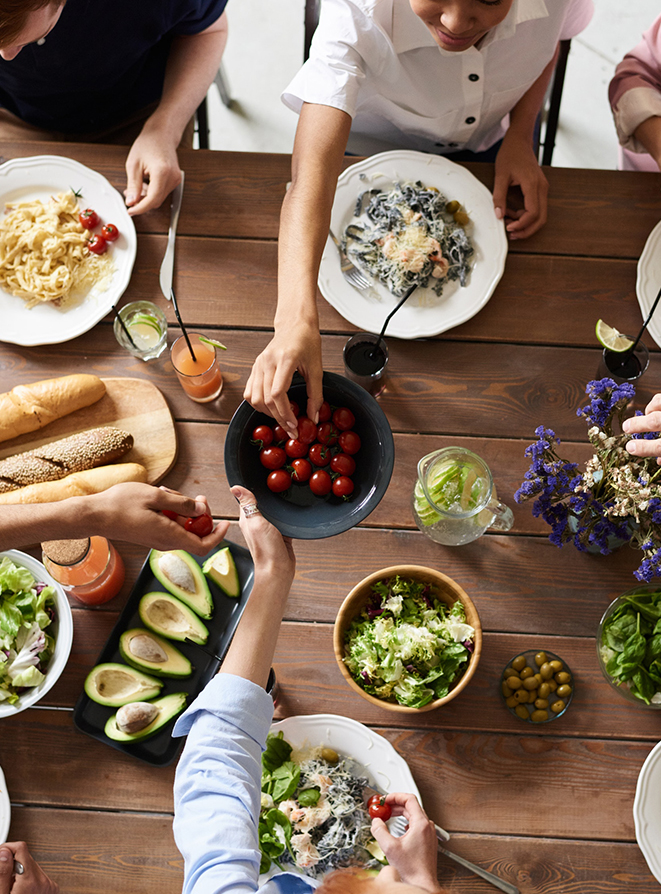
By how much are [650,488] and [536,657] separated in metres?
0.49

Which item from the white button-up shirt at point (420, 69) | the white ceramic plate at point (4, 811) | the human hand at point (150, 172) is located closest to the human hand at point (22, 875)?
the white ceramic plate at point (4, 811)

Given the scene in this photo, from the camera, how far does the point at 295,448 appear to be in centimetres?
146

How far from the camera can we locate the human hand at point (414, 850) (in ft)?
4.21

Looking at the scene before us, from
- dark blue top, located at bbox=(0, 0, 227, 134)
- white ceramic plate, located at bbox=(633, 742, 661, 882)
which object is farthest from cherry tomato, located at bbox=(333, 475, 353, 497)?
dark blue top, located at bbox=(0, 0, 227, 134)

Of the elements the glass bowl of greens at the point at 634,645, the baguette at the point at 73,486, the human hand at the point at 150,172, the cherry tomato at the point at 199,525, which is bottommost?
the glass bowl of greens at the point at 634,645

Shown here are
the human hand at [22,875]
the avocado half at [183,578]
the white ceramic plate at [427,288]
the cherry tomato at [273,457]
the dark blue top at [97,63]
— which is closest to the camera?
the human hand at [22,875]

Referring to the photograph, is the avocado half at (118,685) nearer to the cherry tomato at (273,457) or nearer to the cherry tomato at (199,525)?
the cherry tomato at (199,525)

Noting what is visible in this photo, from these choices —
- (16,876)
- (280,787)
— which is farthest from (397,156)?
(16,876)

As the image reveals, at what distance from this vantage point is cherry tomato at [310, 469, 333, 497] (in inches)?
57.1

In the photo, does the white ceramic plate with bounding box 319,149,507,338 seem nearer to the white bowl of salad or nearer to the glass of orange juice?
the glass of orange juice

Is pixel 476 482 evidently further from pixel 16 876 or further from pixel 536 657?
pixel 16 876

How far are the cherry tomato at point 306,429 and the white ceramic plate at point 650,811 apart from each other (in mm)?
989

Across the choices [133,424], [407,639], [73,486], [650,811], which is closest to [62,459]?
[73,486]

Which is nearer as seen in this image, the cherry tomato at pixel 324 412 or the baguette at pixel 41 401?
the cherry tomato at pixel 324 412
